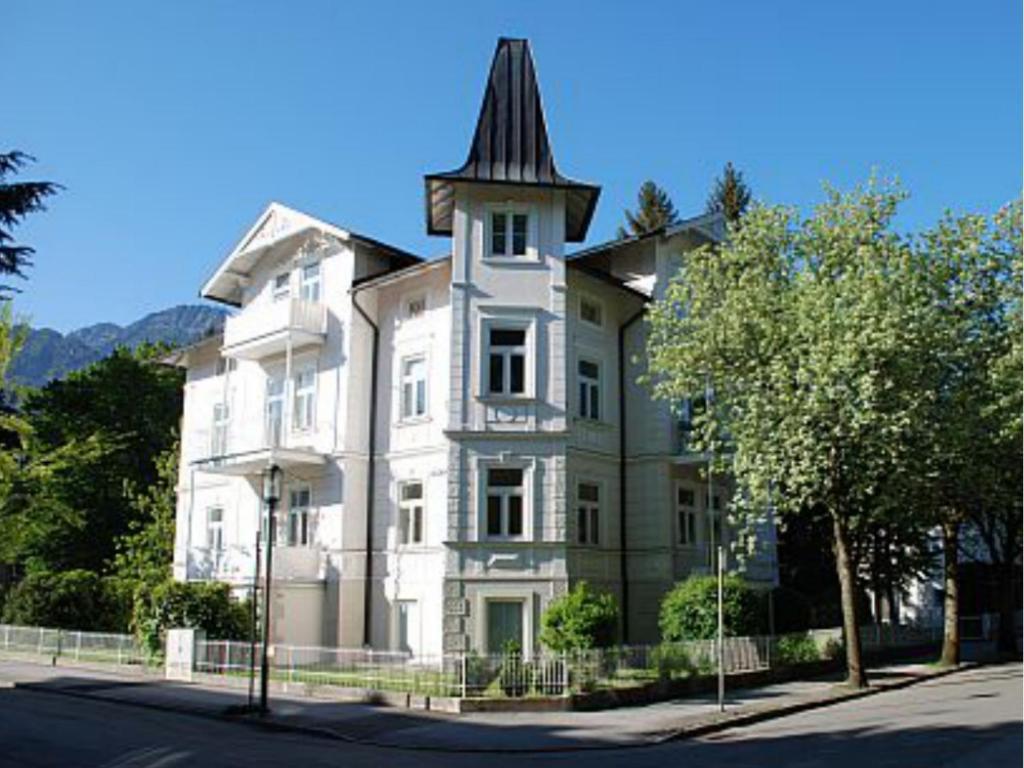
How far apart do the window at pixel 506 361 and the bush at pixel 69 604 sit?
50.6 ft

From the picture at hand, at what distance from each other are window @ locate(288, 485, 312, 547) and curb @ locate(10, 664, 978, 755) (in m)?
8.04

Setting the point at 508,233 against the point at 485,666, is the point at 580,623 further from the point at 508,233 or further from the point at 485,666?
the point at 508,233

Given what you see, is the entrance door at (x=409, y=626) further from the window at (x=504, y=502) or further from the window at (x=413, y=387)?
the window at (x=413, y=387)

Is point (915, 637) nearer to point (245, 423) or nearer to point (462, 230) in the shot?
point (462, 230)

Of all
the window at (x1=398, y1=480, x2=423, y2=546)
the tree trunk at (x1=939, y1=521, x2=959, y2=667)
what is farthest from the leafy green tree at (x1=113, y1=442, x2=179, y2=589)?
the tree trunk at (x1=939, y1=521, x2=959, y2=667)

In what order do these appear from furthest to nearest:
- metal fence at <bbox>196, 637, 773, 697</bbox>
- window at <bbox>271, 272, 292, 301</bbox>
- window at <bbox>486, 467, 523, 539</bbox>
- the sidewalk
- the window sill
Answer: window at <bbox>271, 272, 292, 301</bbox>
the window sill
window at <bbox>486, 467, 523, 539</bbox>
metal fence at <bbox>196, 637, 773, 697</bbox>
the sidewalk

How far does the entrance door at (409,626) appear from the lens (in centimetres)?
2748

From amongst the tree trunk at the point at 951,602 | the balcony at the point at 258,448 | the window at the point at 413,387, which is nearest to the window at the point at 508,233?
the window at the point at 413,387

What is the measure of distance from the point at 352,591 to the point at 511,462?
5.93m

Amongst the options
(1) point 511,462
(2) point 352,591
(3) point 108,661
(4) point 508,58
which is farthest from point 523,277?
(3) point 108,661

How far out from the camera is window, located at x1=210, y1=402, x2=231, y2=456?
115ft

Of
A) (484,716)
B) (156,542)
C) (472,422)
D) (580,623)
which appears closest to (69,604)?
(156,542)

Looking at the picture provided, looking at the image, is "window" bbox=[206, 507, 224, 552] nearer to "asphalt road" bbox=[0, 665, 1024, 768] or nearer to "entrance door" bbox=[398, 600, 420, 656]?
"entrance door" bbox=[398, 600, 420, 656]

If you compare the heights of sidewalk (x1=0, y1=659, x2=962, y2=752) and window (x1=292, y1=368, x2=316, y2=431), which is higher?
window (x1=292, y1=368, x2=316, y2=431)
